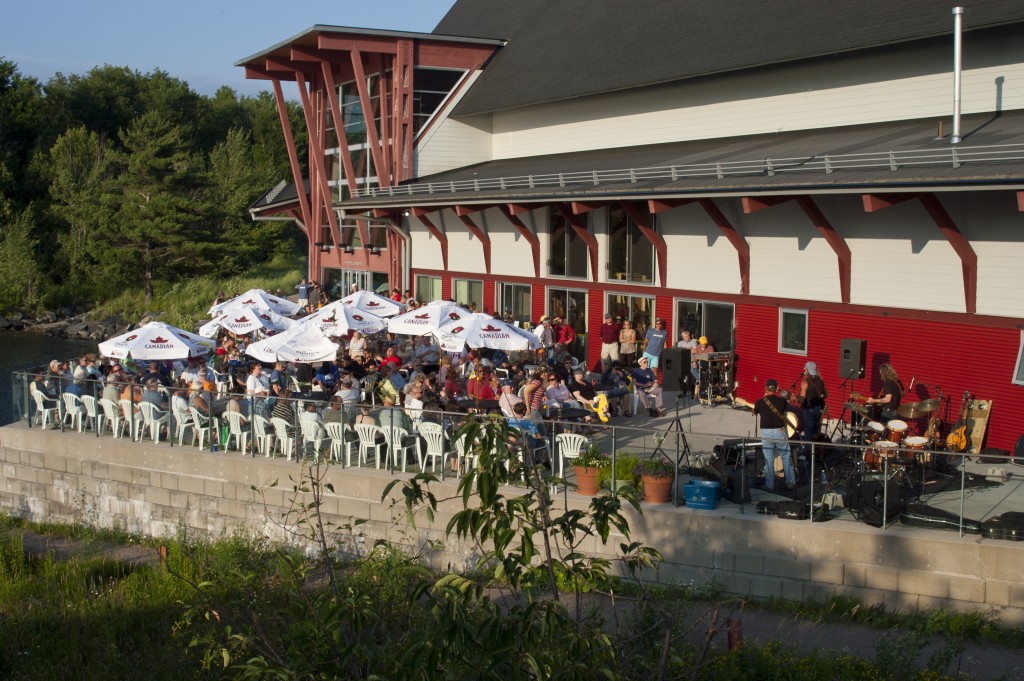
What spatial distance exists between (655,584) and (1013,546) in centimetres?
402

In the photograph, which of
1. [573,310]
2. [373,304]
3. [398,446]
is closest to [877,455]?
[398,446]

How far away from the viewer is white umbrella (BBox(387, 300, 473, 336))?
20.2 m

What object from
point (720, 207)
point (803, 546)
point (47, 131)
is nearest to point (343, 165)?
point (720, 207)

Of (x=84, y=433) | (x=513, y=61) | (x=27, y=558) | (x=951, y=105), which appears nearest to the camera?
(x=27, y=558)

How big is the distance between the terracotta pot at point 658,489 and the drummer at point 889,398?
4.64 metres

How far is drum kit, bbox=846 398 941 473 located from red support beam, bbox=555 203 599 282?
920 centimetres

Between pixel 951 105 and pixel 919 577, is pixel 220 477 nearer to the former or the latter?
pixel 919 577

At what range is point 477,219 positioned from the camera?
2861 centimetres

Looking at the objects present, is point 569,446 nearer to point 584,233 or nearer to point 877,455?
point 877,455

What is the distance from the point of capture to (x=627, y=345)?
22.7m

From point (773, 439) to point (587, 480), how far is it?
7.94 ft

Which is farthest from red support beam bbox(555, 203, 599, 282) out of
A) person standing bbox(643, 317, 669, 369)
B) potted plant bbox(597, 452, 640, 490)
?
potted plant bbox(597, 452, 640, 490)

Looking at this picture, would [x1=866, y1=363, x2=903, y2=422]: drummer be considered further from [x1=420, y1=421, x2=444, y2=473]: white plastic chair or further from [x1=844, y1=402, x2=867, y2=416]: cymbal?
[x1=420, y1=421, x2=444, y2=473]: white plastic chair

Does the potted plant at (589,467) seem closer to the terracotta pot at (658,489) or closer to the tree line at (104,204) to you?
the terracotta pot at (658,489)
